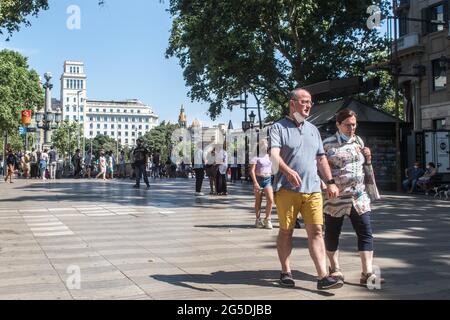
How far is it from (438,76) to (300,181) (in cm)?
3026

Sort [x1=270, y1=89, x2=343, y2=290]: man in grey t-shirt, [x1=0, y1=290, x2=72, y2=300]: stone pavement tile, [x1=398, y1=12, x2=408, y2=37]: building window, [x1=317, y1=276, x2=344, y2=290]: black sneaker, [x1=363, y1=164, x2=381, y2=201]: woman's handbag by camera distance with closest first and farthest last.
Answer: [x1=0, y1=290, x2=72, y2=300]: stone pavement tile
[x1=317, y1=276, x2=344, y2=290]: black sneaker
[x1=270, y1=89, x2=343, y2=290]: man in grey t-shirt
[x1=363, y1=164, x2=381, y2=201]: woman's handbag
[x1=398, y1=12, x2=408, y2=37]: building window

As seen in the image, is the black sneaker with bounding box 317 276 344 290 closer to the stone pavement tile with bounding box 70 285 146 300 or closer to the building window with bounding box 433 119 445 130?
the stone pavement tile with bounding box 70 285 146 300

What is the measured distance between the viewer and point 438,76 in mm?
32469

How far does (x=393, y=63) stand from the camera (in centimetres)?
2469

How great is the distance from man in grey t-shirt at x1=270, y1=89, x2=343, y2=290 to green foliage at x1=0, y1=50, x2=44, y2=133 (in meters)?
49.9

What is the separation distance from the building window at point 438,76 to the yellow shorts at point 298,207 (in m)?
29.2

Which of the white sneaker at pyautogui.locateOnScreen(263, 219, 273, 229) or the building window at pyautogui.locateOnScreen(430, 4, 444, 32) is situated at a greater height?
the building window at pyautogui.locateOnScreen(430, 4, 444, 32)

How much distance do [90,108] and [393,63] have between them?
5095 inches

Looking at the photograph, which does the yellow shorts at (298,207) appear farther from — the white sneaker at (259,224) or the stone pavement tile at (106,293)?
the white sneaker at (259,224)

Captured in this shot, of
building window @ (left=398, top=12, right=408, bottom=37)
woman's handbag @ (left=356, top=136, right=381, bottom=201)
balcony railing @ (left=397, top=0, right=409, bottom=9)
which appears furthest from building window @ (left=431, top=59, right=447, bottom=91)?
woman's handbag @ (left=356, top=136, right=381, bottom=201)

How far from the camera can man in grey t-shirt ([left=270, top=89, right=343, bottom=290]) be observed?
207 inches

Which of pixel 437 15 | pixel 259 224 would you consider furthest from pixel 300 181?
pixel 437 15

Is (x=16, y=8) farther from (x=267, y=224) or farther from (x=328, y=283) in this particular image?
(x=328, y=283)
